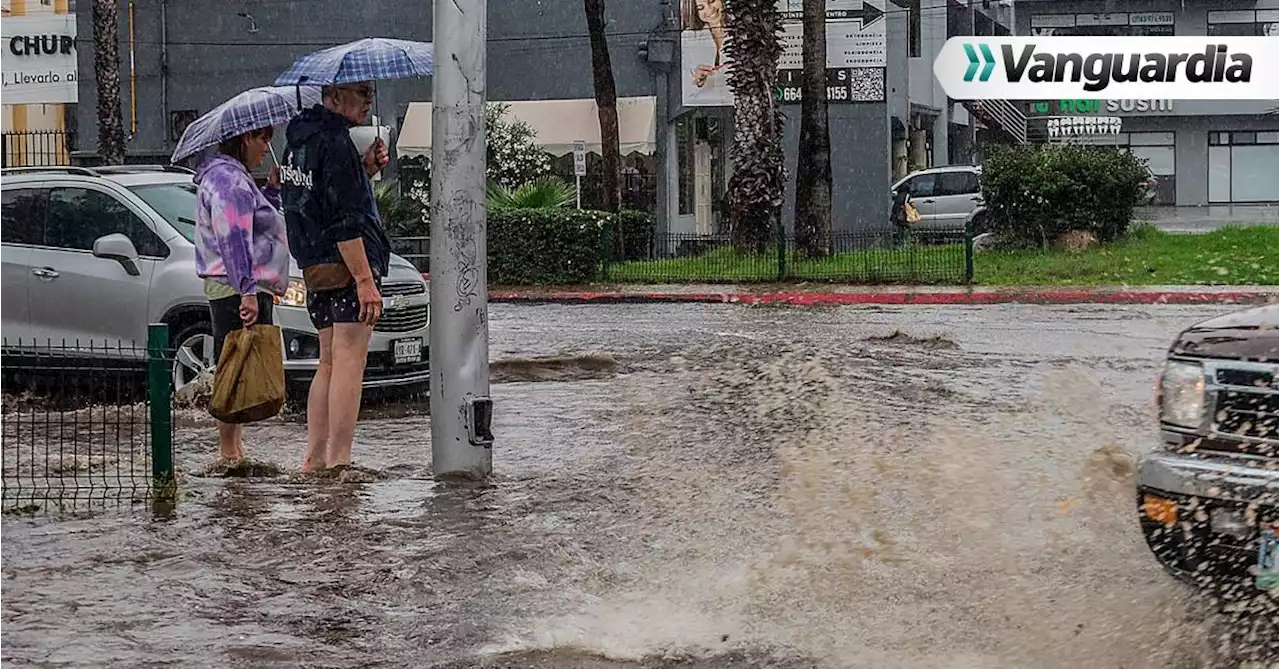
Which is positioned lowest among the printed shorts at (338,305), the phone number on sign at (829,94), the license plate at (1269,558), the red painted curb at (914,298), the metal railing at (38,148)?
the license plate at (1269,558)

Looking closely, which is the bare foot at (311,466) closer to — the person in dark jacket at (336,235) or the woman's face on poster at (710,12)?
the person in dark jacket at (336,235)

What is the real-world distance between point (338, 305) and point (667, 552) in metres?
2.07

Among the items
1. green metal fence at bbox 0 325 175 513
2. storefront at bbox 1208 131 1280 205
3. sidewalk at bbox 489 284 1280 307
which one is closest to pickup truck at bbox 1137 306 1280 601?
green metal fence at bbox 0 325 175 513

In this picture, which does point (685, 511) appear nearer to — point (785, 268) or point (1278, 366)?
point (1278, 366)

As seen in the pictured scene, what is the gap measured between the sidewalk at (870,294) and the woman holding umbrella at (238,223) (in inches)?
508

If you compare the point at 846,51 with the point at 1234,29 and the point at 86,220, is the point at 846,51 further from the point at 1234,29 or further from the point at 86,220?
the point at 1234,29

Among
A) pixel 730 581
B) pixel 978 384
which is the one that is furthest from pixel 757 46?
pixel 730 581

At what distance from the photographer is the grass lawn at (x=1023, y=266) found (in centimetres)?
2316

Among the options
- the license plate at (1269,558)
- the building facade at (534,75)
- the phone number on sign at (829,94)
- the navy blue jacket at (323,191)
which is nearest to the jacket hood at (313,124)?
the navy blue jacket at (323,191)

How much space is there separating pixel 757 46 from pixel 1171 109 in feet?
120

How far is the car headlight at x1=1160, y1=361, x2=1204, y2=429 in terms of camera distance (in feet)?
16.5

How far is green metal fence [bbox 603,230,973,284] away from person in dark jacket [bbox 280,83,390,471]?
656 inches

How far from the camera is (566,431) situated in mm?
10039

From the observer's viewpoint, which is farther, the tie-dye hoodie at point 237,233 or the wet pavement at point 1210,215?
the wet pavement at point 1210,215
